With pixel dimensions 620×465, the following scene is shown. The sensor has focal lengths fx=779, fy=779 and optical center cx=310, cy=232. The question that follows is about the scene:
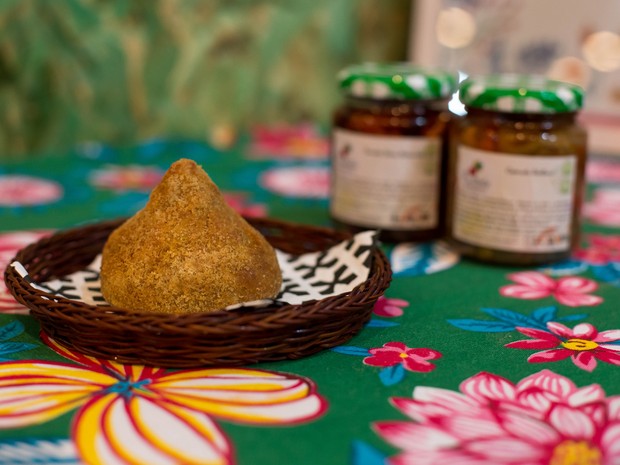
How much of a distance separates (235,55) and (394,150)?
63cm

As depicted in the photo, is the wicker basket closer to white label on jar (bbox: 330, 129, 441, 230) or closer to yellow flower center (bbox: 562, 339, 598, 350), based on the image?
yellow flower center (bbox: 562, 339, 598, 350)

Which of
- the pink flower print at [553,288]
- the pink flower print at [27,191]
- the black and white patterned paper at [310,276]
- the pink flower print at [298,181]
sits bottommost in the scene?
the pink flower print at [553,288]

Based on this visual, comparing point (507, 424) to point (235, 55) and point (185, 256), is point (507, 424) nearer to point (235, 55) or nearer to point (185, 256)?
point (185, 256)

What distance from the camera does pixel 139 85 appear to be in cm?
125

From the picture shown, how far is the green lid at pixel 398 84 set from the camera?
79cm

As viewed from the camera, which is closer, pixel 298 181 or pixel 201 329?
pixel 201 329

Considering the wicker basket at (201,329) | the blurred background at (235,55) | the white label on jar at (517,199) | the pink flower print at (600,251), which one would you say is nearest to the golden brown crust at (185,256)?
the wicker basket at (201,329)

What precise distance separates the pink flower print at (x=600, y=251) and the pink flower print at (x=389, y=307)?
248 millimetres

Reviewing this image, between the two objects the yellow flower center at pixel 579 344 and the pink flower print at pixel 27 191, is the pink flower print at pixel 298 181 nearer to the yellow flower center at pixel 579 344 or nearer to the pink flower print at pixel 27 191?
the pink flower print at pixel 27 191

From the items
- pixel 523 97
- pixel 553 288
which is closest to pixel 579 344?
pixel 553 288

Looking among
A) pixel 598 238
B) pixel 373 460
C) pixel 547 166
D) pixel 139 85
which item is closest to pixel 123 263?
pixel 373 460

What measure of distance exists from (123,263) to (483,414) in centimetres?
27

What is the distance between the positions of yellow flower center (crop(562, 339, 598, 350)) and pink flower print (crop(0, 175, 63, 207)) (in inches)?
25.3

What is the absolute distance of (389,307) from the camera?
65 centimetres
